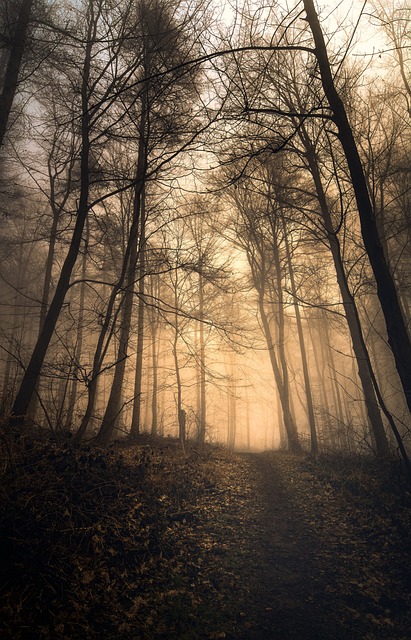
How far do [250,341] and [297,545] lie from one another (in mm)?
4607

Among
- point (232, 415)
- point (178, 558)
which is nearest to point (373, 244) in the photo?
point (178, 558)

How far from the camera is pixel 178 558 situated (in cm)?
417

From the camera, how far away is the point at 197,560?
4254mm

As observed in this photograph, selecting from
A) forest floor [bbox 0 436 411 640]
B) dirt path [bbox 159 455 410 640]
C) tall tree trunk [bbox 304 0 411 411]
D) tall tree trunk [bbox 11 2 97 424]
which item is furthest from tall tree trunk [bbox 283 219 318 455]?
tall tree trunk [bbox 11 2 97 424]

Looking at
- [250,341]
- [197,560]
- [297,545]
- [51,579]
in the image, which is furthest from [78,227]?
[297,545]

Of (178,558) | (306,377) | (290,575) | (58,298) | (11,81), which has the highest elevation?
(11,81)

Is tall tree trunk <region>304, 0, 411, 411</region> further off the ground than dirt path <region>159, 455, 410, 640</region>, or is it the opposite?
tall tree trunk <region>304, 0, 411, 411</region>

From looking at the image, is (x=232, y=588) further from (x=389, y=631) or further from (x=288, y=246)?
(x=288, y=246)

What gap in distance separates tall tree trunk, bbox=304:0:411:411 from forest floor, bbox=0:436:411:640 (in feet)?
7.64

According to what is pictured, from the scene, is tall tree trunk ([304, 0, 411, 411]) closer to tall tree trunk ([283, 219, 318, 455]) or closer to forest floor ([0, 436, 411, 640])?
forest floor ([0, 436, 411, 640])

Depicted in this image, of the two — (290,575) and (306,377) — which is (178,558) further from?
(306,377)

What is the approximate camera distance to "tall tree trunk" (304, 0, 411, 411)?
4.43 metres

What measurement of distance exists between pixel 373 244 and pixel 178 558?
16.8 feet

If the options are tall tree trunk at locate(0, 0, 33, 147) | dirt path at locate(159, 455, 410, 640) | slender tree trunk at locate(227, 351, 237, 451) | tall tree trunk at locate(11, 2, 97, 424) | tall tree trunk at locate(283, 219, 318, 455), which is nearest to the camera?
dirt path at locate(159, 455, 410, 640)
